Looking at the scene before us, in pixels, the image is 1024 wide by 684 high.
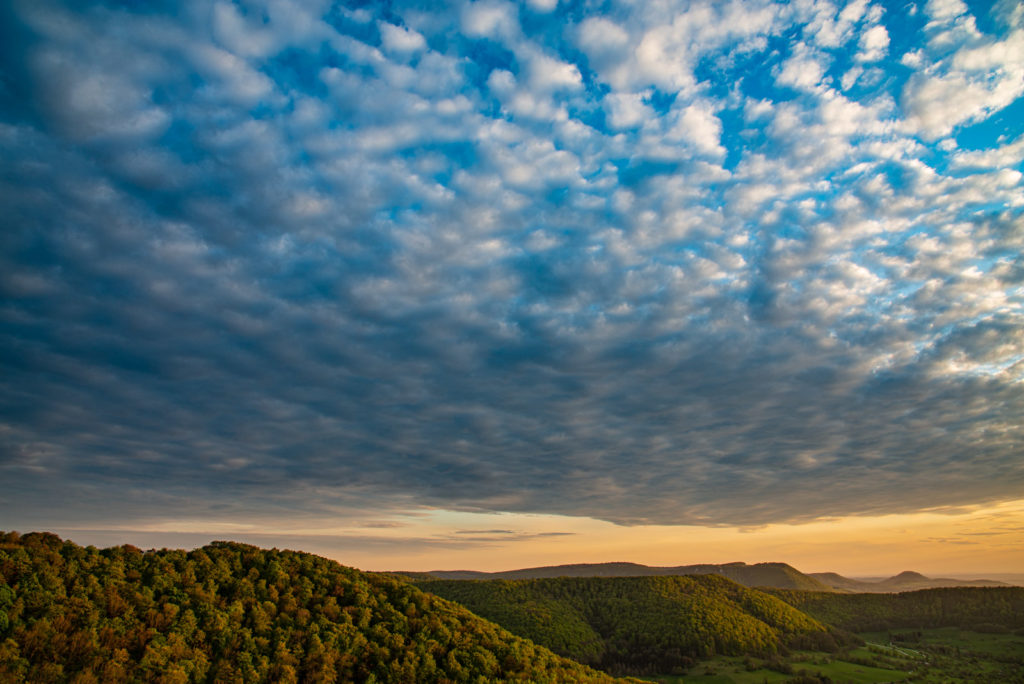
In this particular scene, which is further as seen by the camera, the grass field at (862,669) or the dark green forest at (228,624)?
the grass field at (862,669)

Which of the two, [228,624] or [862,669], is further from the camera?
[862,669]

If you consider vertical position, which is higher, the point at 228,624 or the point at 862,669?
the point at 228,624

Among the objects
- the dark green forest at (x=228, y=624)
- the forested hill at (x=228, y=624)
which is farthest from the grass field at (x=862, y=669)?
the dark green forest at (x=228, y=624)

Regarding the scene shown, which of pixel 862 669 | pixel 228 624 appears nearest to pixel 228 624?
pixel 228 624

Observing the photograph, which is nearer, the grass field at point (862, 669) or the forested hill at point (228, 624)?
the forested hill at point (228, 624)

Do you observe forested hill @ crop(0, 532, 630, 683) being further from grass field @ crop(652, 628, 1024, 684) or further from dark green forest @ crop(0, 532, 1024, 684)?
grass field @ crop(652, 628, 1024, 684)

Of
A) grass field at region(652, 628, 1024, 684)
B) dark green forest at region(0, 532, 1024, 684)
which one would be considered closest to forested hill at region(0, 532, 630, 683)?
dark green forest at region(0, 532, 1024, 684)

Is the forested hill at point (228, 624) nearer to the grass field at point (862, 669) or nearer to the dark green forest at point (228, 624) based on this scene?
the dark green forest at point (228, 624)

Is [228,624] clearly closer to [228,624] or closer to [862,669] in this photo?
[228,624]

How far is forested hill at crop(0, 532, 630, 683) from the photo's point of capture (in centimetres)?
3378

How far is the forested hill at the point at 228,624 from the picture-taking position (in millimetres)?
33781

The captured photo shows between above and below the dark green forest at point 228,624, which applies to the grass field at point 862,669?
below

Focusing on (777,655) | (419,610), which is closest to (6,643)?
(419,610)

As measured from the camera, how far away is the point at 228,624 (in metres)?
44.0
